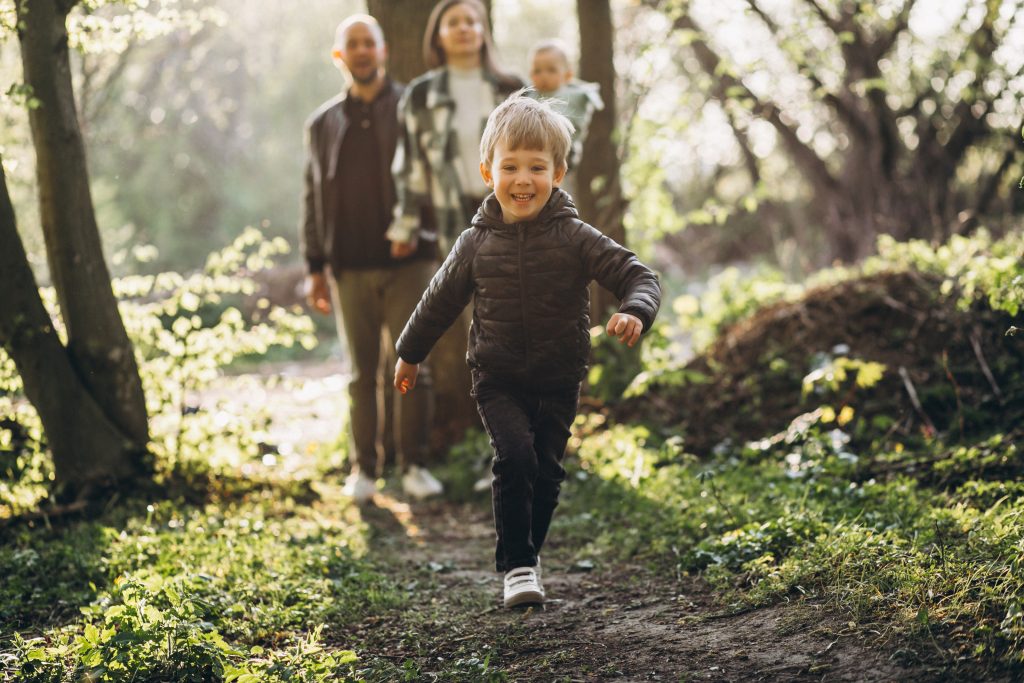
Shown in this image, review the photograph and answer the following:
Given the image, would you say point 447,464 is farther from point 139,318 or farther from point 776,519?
point 776,519

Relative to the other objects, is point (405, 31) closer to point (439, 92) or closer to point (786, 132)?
point (439, 92)

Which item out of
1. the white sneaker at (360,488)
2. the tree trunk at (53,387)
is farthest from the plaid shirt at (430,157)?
the tree trunk at (53,387)

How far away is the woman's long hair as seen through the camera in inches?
223

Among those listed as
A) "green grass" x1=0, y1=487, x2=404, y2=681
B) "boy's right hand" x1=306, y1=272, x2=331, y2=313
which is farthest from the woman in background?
"green grass" x1=0, y1=487, x2=404, y2=681

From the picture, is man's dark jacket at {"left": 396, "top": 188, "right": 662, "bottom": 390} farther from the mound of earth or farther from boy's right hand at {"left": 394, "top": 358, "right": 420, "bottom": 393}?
the mound of earth

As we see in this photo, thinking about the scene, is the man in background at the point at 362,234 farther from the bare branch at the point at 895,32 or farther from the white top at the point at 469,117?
the bare branch at the point at 895,32

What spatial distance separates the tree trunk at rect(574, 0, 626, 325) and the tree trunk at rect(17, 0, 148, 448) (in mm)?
3633

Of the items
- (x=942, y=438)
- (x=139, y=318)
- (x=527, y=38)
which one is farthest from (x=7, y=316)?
(x=527, y=38)

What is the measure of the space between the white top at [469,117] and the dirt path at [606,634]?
224 centimetres

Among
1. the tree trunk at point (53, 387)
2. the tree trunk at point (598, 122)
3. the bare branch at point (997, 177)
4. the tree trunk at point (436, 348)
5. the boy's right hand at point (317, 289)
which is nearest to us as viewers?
the tree trunk at point (53, 387)

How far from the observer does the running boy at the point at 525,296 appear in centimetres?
358

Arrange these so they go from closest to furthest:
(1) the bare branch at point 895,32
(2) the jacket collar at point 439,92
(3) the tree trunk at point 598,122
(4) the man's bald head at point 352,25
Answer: (2) the jacket collar at point 439,92, (4) the man's bald head at point 352,25, (3) the tree trunk at point 598,122, (1) the bare branch at point 895,32

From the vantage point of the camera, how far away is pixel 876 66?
12602 millimetres

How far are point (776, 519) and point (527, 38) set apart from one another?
23.7 m
